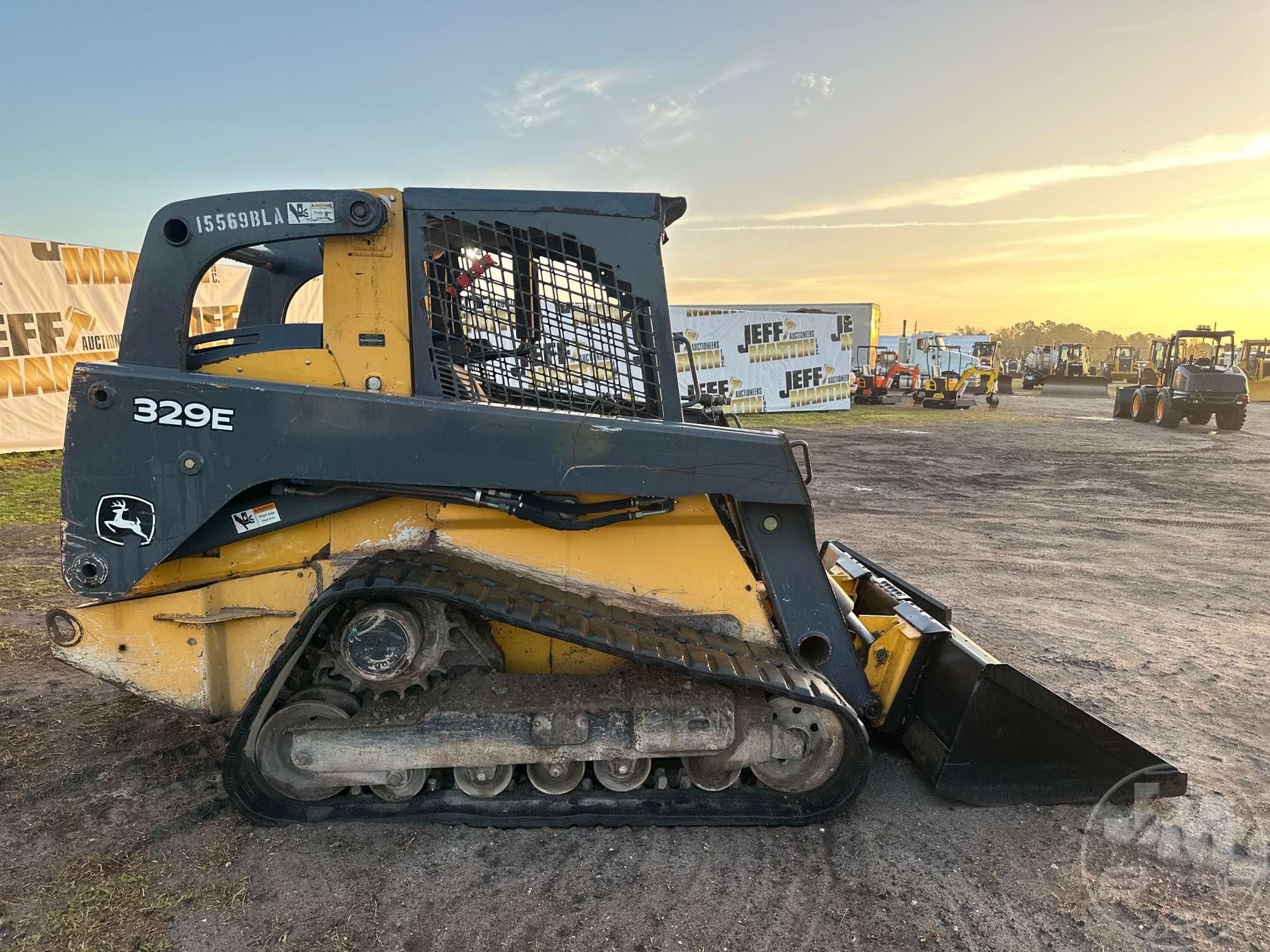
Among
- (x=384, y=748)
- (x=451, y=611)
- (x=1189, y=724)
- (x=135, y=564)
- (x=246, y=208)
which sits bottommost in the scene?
(x=1189, y=724)

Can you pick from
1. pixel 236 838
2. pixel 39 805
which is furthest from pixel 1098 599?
pixel 39 805

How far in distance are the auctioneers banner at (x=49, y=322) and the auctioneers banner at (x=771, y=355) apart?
601 inches


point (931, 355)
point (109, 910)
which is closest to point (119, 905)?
point (109, 910)

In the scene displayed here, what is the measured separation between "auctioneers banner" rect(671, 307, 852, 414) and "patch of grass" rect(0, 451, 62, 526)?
17.2 meters

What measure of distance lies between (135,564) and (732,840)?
102 inches

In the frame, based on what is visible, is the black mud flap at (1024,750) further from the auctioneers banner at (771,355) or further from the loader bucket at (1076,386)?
the loader bucket at (1076,386)

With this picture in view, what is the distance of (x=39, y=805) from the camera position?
10.0ft

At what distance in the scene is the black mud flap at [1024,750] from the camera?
9.86 ft

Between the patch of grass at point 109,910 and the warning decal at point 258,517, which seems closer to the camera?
the patch of grass at point 109,910

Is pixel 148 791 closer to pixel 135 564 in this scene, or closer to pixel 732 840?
pixel 135 564

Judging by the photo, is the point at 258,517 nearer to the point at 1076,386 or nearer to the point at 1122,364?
the point at 1076,386

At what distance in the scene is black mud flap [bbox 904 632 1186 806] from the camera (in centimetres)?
301

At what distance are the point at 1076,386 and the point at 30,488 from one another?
151 ft

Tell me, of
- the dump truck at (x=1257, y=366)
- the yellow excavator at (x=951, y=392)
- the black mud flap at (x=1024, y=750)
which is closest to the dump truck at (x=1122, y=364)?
the dump truck at (x=1257, y=366)
